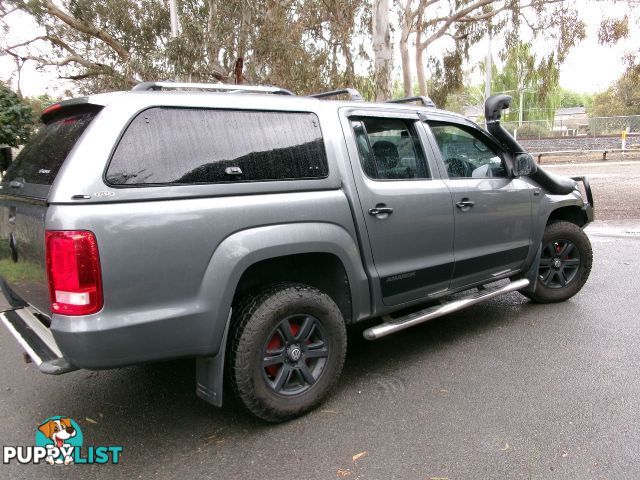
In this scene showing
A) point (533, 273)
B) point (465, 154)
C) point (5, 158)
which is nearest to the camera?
point (5, 158)

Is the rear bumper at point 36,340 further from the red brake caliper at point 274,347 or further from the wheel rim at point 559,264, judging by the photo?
the wheel rim at point 559,264

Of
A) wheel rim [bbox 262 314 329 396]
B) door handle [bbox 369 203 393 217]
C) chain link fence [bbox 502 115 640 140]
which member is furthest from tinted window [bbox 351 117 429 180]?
chain link fence [bbox 502 115 640 140]

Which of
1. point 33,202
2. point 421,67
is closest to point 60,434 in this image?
point 33,202

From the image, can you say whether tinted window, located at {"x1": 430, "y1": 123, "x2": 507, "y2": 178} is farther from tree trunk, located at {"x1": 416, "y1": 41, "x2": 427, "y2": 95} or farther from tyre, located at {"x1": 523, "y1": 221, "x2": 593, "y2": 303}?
tree trunk, located at {"x1": 416, "y1": 41, "x2": 427, "y2": 95}

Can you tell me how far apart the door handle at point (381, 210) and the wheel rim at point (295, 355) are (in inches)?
30.8

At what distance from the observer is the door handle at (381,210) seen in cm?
334

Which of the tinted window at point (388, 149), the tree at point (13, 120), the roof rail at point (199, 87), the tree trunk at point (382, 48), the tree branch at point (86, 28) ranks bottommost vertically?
the tinted window at point (388, 149)

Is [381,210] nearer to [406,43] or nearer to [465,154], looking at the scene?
Answer: [465,154]

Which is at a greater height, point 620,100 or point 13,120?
point 620,100

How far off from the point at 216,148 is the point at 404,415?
6.26 feet

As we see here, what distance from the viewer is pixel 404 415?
3.13 metres

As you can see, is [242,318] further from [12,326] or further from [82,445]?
[12,326]

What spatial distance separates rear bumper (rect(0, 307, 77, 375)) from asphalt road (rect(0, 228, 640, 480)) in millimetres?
600

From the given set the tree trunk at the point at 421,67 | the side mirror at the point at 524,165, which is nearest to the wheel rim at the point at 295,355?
the side mirror at the point at 524,165
